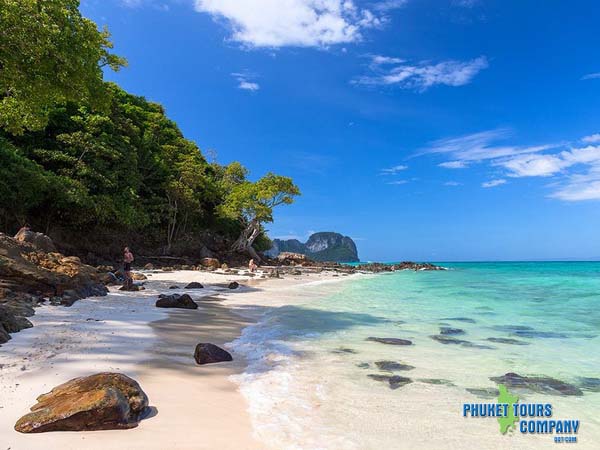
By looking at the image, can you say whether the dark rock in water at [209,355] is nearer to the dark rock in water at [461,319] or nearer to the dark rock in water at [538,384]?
the dark rock in water at [538,384]

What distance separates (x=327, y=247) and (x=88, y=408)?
18600cm

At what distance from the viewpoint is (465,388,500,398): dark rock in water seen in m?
4.86

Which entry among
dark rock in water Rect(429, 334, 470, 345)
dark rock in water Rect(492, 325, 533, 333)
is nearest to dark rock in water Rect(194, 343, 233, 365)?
dark rock in water Rect(429, 334, 470, 345)

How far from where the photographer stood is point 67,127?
22.9 meters

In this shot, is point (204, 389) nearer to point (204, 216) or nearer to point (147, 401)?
point (147, 401)

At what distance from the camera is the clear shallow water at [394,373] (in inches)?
144

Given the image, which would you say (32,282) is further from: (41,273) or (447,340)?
(447,340)

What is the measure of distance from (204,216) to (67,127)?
1874cm

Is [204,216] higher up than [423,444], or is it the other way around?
[204,216]

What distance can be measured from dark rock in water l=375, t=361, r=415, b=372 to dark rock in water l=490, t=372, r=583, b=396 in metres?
1.27

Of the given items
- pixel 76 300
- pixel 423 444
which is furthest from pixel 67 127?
pixel 423 444

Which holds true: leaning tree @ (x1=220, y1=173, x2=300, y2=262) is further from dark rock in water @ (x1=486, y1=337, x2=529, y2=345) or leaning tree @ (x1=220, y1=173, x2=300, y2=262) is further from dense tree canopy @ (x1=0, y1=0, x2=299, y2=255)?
dark rock in water @ (x1=486, y1=337, x2=529, y2=345)

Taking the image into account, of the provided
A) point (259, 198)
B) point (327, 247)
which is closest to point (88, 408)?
point (259, 198)

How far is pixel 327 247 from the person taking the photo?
617 ft
